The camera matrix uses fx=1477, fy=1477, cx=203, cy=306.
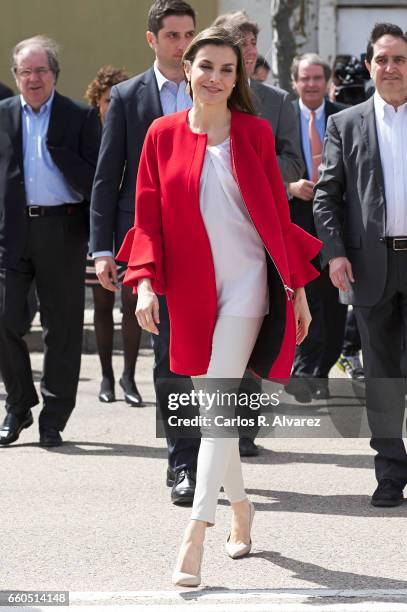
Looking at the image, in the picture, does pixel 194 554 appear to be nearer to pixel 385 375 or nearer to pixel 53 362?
pixel 385 375

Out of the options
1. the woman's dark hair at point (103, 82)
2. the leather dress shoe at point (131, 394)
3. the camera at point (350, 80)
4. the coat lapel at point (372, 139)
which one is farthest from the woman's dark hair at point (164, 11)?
the woman's dark hair at point (103, 82)

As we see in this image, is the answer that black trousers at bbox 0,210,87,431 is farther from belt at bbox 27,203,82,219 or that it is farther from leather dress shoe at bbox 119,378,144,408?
leather dress shoe at bbox 119,378,144,408

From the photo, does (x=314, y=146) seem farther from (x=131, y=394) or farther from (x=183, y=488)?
(x=183, y=488)

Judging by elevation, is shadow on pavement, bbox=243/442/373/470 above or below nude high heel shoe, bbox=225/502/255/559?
below

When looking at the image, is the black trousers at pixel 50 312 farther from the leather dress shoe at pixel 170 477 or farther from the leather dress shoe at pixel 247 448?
the leather dress shoe at pixel 170 477

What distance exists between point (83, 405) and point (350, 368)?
2.13 meters

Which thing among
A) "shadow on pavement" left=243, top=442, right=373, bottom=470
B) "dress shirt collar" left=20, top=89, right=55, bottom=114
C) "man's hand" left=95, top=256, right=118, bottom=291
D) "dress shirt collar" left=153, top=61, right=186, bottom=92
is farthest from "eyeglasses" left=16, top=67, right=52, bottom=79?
"shadow on pavement" left=243, top=442, right=373, bottom=470

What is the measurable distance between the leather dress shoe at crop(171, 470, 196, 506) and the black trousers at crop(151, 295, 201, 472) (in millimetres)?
42

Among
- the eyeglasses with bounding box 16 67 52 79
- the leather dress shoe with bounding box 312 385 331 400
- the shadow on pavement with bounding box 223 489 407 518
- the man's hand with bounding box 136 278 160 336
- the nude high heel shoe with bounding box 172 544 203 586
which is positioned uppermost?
the eyeglasses with bounding box 16 67 52 79

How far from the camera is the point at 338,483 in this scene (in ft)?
22.5

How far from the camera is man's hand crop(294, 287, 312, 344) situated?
534 cm

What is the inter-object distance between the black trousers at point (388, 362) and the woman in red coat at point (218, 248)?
116 centimetres

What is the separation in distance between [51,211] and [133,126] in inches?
46.3

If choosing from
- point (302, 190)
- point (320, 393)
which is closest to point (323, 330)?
point (320, 393)
